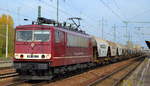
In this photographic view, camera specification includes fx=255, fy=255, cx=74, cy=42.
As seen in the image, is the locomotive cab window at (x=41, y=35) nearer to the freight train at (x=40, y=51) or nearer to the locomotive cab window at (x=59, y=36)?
the freight train at (x=40, y=51)

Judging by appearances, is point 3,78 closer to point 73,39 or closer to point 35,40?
point 35,40

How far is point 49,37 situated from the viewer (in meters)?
14.9

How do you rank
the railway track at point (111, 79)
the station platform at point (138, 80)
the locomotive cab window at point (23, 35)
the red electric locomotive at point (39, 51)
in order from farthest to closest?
the locomotive cab window at point (23, 35), the railway track at point (111, 79), the station platform at point (138, 80), the red electric locomotive at point (39, 51)

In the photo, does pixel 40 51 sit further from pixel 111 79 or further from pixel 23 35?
pixel 111 79

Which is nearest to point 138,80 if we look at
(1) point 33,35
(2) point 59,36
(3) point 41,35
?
(2) point 59,36

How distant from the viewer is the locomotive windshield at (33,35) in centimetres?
1495

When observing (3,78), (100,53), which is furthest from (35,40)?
(100,53)

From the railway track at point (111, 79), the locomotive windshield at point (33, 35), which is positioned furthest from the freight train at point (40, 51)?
the railway track at point (111, 79)

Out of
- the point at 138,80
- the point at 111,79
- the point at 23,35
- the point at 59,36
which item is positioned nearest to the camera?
the point at 23,35

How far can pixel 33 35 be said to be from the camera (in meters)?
15.2

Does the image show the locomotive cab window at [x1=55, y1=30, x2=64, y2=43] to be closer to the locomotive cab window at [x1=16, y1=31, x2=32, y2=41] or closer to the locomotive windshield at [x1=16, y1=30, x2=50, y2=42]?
the locomotive windshield at [x1=16, y1=30, x2=50, y2=42]

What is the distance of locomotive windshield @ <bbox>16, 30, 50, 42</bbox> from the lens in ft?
49.1

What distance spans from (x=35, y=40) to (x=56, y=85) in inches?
118

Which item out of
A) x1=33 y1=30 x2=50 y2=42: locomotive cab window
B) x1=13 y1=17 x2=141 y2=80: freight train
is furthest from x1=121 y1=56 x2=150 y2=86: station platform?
x1=33 y1=30 x2=50 y2=42: locomotive cab window
